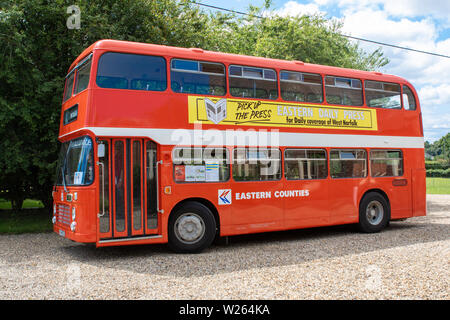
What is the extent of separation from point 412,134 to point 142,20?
8.85m

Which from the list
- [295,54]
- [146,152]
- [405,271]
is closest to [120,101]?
[146,152]

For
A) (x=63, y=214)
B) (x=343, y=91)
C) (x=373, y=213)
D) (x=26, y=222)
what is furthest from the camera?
(x=26, y=222)

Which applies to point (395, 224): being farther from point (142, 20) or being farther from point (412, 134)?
point (142, 20)

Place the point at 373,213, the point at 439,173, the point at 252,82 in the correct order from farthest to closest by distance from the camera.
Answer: the point at 439,173 → the point at 373,213 → the point at 252,82

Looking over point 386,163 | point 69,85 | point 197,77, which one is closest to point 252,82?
point 197,77

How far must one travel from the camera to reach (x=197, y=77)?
8.96 m

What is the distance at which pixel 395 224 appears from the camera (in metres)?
13.4

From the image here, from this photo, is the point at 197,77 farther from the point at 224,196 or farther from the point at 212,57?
the point at 224,196

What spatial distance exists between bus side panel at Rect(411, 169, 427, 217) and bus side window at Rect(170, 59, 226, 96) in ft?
21.1

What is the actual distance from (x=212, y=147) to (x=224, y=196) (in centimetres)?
107

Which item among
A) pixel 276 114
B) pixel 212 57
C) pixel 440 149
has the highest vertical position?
pixel 440 149

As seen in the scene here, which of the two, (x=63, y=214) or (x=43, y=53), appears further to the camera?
(x=43, y=53)

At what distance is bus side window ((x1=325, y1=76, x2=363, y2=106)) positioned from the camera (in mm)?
10695

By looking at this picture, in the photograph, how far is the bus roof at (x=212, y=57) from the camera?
8.24 m
